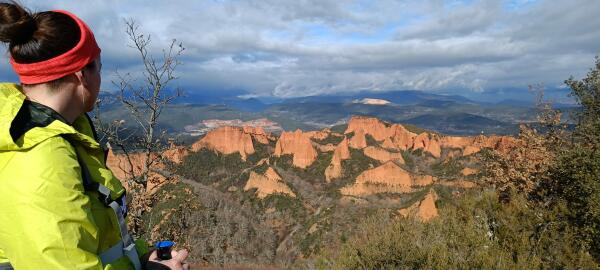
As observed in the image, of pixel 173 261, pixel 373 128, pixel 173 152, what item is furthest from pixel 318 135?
pixel 173 261

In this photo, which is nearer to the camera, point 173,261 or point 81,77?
point 81,77

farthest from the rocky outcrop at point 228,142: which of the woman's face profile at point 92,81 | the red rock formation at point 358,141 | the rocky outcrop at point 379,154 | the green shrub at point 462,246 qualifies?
the woman's face profile at point 92,81

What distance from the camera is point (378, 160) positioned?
3878 inches

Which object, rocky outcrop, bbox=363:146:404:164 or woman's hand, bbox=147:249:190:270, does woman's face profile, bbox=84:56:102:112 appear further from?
rocky outcrop, bbox=363:146:404:164

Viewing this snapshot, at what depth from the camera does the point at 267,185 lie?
8350 cm

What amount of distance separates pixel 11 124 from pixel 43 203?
1.01ft

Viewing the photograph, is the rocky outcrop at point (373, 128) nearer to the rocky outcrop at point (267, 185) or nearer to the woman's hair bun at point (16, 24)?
the rocky outcrop at point (267, 185)

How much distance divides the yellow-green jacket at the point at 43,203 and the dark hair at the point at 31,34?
0.21 m

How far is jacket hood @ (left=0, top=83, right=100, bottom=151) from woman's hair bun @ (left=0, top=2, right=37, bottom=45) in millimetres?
178

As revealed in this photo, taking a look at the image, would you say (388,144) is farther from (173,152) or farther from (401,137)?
(173,152)

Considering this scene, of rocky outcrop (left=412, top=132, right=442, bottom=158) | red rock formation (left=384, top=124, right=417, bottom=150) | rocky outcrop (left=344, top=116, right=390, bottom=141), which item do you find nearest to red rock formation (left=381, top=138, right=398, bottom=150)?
red rock formation (left=384, top=124, right=417, bottom=150)

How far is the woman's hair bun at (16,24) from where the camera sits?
149 centimetres

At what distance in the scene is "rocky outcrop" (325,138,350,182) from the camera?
92.9 m

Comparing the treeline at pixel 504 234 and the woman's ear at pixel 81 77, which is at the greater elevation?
the woman's ear at pixel 81 77
